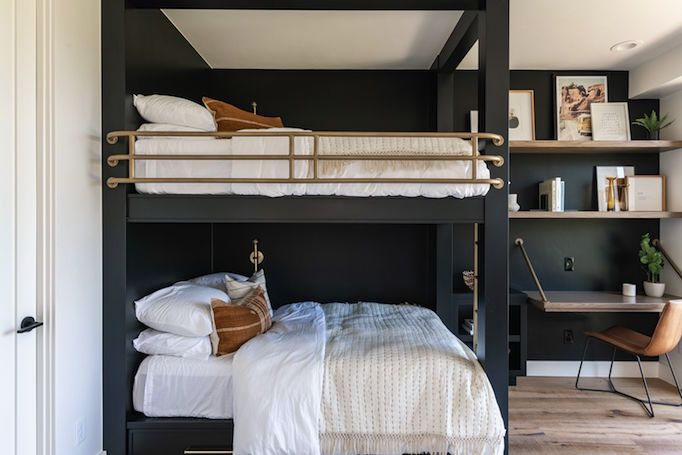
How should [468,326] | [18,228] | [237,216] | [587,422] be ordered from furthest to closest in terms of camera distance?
[468,326], [587,422], [237,216], [18,228]

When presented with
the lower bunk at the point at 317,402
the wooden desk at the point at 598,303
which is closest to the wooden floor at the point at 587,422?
the wooden desk at the point at 598,303

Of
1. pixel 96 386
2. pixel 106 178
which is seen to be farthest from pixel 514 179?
pixel 96 386

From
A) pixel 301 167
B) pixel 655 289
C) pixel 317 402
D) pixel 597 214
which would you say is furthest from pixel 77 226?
pixel 655 289

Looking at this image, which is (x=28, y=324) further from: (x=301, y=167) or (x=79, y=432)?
(x=301, y=167)

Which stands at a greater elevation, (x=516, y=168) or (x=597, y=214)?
(x=516, y=168)

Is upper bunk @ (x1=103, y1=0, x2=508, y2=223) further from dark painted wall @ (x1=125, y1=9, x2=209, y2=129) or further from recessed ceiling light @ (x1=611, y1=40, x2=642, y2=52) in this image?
recessed ceiling light @ (x1=611, y1=40, x2=642, y2=52)

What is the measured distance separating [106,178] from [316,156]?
105 centimetres

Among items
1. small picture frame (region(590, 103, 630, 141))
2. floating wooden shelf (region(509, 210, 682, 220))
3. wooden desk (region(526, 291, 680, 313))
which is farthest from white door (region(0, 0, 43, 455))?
small picture frame (region(590, 103, 630, 141))

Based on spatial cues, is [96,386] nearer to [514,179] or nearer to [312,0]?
[312,0]

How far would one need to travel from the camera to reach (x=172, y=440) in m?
1.92

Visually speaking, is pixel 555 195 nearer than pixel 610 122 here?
Yes

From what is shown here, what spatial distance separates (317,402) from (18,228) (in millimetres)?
1429

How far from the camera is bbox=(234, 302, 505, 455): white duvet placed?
172cm

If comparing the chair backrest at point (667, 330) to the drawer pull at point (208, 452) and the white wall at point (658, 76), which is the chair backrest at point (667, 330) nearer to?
the white wall at point (658, 76)
